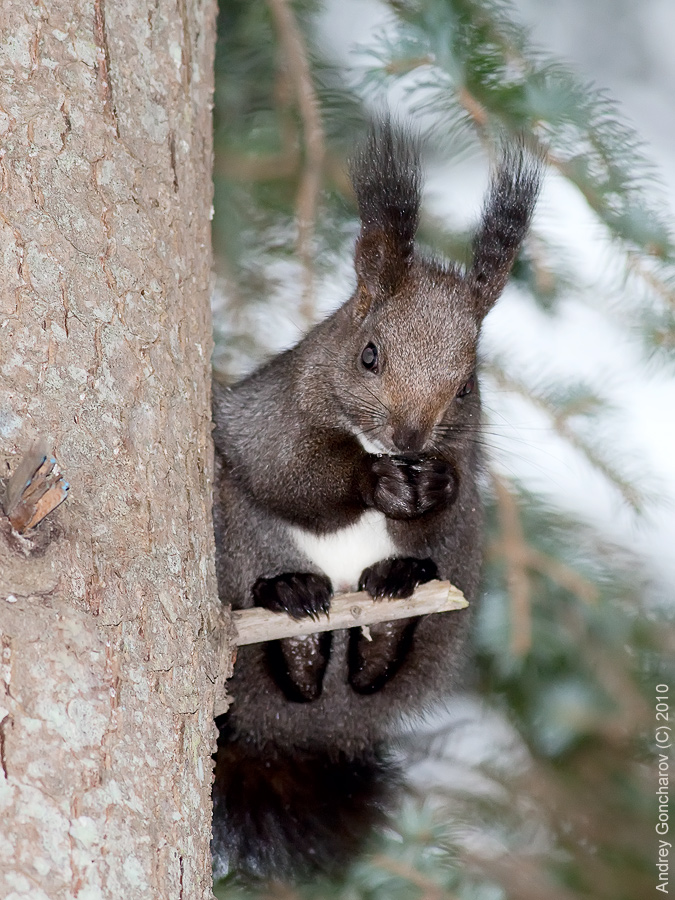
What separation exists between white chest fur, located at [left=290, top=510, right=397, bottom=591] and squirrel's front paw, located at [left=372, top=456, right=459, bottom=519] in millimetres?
167

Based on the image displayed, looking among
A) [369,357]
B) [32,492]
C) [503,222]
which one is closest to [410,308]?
[369,357]

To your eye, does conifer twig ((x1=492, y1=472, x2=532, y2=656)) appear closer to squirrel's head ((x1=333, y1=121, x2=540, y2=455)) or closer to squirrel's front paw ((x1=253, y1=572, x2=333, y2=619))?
squirrel's head ((x1=333, y1=121, x2=540, y2=455))

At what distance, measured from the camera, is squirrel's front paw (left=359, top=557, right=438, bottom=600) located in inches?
81.0

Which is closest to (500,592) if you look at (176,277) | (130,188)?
(176,277)

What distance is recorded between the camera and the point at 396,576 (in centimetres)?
211

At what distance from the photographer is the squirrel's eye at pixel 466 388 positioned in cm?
213

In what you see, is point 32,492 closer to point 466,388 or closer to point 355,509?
point 355,509

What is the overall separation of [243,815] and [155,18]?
1.72 metres

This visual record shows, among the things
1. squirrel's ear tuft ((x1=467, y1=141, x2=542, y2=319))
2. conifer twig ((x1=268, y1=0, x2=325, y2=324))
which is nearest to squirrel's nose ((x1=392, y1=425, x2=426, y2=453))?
squirrel's ear tuft ((x1=467, y1=141, x2=542, y2=319))

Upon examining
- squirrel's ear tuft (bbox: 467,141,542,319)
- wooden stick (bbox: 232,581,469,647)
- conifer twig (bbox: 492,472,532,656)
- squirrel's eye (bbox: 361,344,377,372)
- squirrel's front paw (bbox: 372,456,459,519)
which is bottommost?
conifer twig (bbox: 492,472,532,656)

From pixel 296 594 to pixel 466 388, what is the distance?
601 mm

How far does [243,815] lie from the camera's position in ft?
7.34

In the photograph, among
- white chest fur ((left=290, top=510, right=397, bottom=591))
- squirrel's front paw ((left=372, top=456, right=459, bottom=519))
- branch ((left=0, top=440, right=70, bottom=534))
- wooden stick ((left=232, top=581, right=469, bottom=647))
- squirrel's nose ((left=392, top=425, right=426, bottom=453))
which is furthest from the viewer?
white chest fur ((left=290, top=510, right=397, bottom=591))

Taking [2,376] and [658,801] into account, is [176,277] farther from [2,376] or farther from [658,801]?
[658,801]
